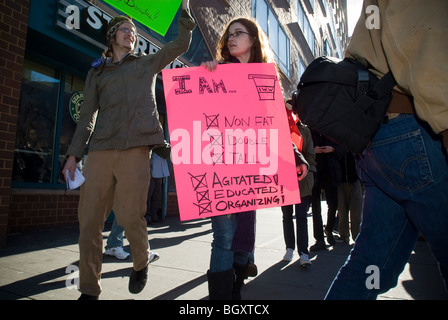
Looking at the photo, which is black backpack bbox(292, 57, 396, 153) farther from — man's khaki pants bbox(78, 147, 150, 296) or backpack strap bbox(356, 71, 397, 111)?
man's khaki pants bbox(78, 147, 150, 296)

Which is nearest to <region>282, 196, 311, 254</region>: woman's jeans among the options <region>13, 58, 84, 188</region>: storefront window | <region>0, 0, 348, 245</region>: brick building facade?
<region>0, 0, 348, 245</region>: brick building facade

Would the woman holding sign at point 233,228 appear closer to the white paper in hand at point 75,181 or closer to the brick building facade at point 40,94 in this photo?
the white paper in hand at point 75,181

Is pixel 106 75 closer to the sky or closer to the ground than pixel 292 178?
closer to the sky

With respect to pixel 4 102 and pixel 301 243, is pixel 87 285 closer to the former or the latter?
pixel 301 243

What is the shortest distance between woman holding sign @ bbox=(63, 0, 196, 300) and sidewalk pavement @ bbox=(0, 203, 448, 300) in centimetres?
41

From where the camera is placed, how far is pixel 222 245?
1860 mm

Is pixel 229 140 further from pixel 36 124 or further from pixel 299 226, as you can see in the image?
pixel 36 124

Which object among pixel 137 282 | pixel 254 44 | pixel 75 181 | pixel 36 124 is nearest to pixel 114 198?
pixel 75 181

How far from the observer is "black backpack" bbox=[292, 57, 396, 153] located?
49.0 inches

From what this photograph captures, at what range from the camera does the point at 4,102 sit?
3.89 metres

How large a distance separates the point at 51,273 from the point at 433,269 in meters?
3.98

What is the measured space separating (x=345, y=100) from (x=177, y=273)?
243 cm
